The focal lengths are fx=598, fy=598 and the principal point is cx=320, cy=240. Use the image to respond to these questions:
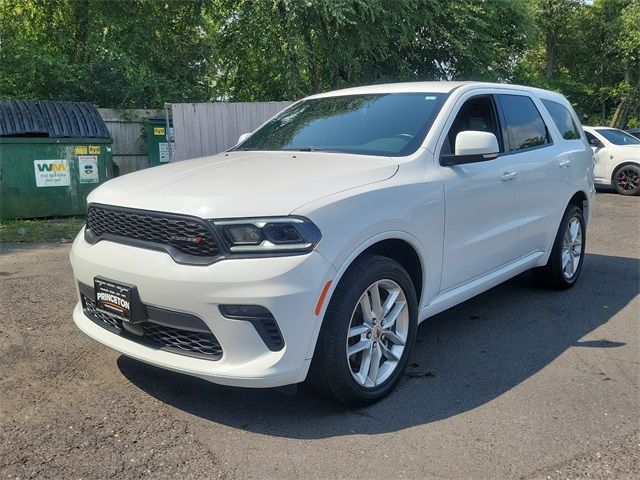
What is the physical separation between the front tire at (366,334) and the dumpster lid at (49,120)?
7022 mm

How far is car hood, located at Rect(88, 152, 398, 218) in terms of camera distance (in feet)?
9.55

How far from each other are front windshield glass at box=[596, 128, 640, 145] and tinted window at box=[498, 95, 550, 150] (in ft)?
32.4

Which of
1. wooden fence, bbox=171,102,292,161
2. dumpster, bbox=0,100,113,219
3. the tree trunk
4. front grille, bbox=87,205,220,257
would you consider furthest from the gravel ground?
the tree trunk

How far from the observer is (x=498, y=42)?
673 inches

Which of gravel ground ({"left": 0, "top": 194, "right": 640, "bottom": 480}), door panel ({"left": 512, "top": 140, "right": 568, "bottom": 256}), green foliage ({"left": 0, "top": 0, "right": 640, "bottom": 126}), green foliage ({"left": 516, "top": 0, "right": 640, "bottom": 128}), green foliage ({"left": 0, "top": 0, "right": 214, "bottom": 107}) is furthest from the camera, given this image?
green foliage ({"left": 516, "top": 0, "right": 640, "bottom": 128})

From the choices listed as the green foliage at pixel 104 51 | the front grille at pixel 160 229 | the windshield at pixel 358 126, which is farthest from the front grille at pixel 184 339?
the green foliage at pixel 104 51

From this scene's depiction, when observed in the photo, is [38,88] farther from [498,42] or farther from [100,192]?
[498,42]

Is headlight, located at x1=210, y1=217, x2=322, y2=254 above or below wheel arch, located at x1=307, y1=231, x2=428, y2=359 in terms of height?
above

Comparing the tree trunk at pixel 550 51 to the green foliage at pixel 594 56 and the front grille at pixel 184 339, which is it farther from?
the front grille at pixel 184 339

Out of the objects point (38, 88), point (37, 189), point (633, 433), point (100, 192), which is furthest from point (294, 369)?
point (38, 88)

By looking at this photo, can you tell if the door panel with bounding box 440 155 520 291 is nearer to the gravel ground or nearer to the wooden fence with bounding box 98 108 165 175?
the gravel ground

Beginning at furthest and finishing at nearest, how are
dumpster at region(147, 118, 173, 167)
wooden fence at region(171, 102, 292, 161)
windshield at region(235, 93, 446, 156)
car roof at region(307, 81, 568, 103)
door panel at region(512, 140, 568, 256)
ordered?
1. dumpster at region(147, 118, 173, 167)
2. wooden fence at region(171, 102, 292, 161)
3. door panel at region(512, 140, 568, 256)
4. car roof at region(307, 81, 568, 103)
5. windshield at region(235, 93, 446, 156)

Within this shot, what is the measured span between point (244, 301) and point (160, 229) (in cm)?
61

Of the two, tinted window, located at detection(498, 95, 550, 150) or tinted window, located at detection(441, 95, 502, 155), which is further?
tinted window, located at detection(498, 95, 550, 150)
